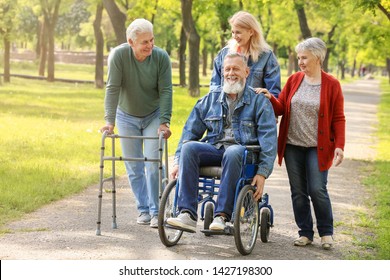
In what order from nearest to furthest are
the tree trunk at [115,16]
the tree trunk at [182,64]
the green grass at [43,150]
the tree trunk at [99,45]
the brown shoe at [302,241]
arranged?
the brown shoe at [302,241], the green grass at [43,150], the tree trunk at [115,16], the tree trunk at [99,45], the tree trunk at [182,64]

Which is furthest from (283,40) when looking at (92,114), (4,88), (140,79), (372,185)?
(140,79)

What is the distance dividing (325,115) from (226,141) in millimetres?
875

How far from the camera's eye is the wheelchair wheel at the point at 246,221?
20.6 ft

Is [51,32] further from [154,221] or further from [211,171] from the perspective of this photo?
[211,171]

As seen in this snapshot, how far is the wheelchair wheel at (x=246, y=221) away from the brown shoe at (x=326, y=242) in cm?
63

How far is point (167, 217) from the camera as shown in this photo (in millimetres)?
6770

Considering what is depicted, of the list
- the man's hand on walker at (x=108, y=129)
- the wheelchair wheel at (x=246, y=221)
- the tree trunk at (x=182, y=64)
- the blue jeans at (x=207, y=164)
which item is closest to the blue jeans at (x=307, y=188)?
the wheelchair wheel at (x=246, y=221)

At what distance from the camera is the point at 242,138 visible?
21.8 feet

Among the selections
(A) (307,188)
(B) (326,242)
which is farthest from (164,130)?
(B) (326,242)

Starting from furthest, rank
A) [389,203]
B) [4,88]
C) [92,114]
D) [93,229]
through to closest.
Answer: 1. [4,88]
2. [92,114]
3. [389,203]
4. [93,229]

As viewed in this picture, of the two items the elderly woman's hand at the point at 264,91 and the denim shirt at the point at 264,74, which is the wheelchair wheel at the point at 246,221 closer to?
the elderly woman's hand at the point at 264,91

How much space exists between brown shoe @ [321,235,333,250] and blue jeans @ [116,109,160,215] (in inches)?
62.3
